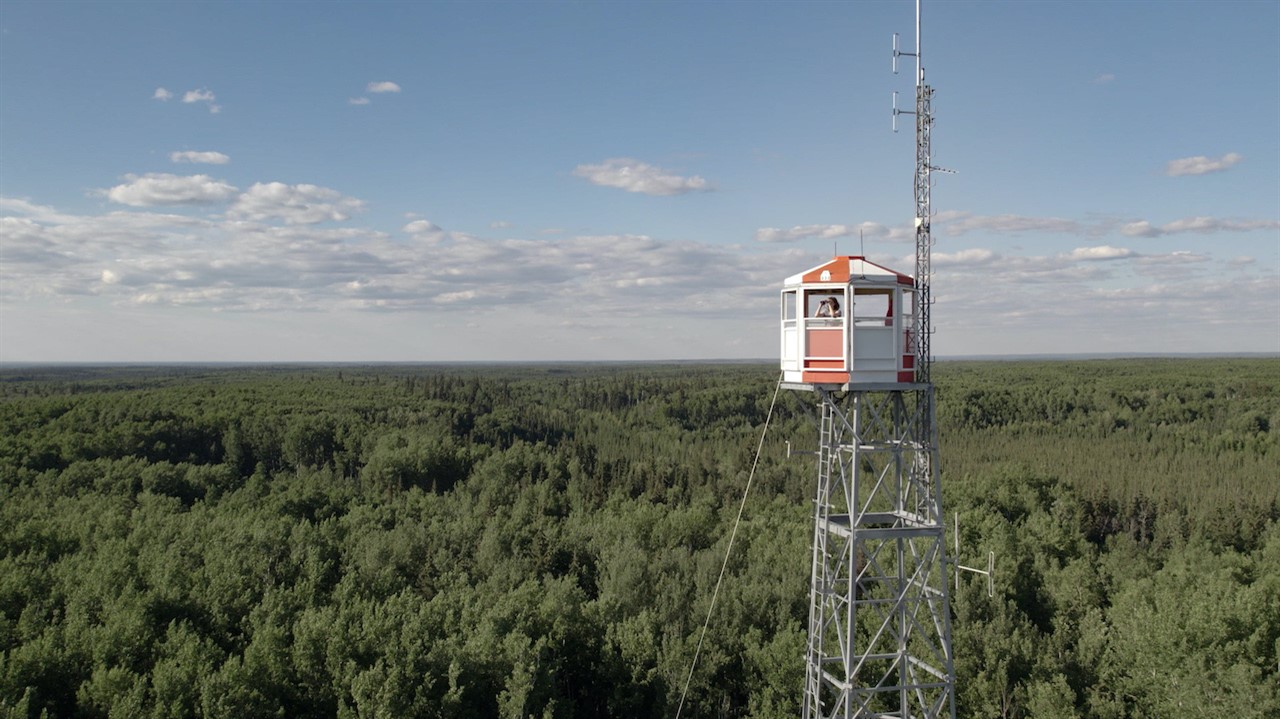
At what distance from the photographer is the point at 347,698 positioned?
2789 cm

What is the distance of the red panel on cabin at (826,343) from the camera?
18.2 m

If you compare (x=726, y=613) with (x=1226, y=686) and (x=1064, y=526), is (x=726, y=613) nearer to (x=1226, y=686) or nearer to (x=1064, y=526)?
(x=1226, y=686)

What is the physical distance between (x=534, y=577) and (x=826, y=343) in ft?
95.6

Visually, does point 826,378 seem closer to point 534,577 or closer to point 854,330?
point 854,330

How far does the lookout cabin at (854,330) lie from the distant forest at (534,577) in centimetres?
171

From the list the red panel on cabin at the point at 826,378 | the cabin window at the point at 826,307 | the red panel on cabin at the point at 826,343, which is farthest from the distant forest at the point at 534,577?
the cabin window at the point at 826,307

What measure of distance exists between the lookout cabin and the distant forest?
1.71 m

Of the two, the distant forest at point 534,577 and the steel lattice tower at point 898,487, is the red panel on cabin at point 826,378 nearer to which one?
the steel lattice tower at point 898,487

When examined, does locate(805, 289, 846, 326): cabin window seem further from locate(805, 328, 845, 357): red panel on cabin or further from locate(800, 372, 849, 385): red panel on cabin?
locate(800, 372, 849, 385): red panel on cabin

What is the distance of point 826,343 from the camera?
18.4m

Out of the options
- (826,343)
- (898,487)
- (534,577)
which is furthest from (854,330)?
(534,577)

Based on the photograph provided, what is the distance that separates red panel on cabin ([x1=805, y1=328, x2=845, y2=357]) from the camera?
59.7 ft

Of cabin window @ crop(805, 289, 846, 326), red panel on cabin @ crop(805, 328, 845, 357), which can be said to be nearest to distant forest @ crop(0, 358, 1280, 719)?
red panel on cabin @ crop(805, 328, 845, 357)

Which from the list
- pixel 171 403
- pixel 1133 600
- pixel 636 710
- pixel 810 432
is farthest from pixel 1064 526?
pixel 171 403
